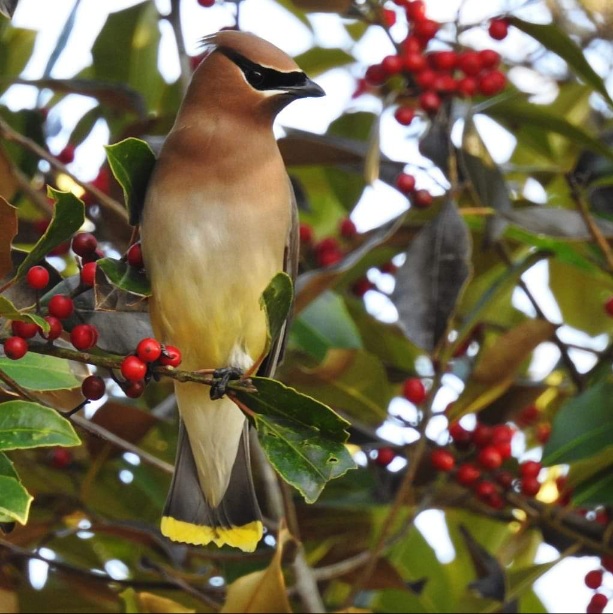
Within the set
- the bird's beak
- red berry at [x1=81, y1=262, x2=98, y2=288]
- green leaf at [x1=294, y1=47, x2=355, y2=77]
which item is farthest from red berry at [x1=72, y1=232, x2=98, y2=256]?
green leaf at [x1=294, y1=47, x2=355, y2=77]

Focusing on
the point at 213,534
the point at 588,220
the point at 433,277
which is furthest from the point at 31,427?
the point at 588,220

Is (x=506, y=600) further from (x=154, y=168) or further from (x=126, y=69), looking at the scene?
(x=126, y=69)

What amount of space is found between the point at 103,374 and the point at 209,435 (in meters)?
0.36

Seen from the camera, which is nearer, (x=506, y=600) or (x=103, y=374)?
(x=506, y=600)

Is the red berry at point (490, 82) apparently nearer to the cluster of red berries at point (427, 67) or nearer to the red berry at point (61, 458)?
the cluster of red berries at point (427, 67)

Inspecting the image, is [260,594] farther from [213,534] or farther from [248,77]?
[248,77]

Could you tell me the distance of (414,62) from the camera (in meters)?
3.07

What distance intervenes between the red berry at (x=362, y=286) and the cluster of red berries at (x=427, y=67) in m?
0.57

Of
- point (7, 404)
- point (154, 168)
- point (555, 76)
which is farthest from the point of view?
point (555, 76)

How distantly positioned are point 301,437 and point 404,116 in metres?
1.56

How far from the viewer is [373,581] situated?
9.28 feet

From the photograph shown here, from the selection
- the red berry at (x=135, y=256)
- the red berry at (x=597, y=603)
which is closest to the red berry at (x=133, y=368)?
the red berry at (x=135, y=256)

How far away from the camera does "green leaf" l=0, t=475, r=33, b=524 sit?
1520mm

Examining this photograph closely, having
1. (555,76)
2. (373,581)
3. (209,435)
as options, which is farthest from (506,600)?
(555,76)
